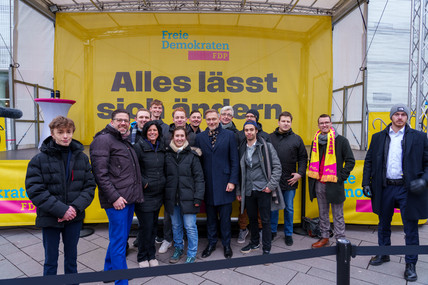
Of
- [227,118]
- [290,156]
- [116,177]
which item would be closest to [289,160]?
[290,156]

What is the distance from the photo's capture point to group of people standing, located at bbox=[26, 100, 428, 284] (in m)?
1.96

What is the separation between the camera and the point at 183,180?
2723 mm

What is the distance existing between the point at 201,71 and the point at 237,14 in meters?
1.57

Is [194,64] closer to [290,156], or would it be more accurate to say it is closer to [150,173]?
[290,156]

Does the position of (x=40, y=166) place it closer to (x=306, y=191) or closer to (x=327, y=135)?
(x=327, y=135)

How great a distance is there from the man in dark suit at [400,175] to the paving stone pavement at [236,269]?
0.17m

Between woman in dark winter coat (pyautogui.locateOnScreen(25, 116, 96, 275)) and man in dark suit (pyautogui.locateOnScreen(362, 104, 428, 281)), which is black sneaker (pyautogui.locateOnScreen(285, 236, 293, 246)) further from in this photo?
woman in dark winter coat (pyautogui.locateOnScreen(25, 116, 96, 275))

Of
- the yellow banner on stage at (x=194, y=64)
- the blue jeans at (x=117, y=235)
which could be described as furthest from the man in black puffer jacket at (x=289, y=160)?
the yellow banner on stage at (x=194, y=64)

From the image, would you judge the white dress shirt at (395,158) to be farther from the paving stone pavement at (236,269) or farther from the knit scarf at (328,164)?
the paving stone pavement at (236,269)

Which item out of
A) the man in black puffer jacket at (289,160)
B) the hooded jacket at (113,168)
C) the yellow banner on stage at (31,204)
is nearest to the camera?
the hooded jacket at (113,168)

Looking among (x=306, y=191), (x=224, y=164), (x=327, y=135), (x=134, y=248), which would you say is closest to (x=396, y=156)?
(x=327, y=135)

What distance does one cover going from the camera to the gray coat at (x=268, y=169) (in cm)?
284

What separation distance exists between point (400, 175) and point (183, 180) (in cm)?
204

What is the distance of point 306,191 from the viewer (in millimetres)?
3723
